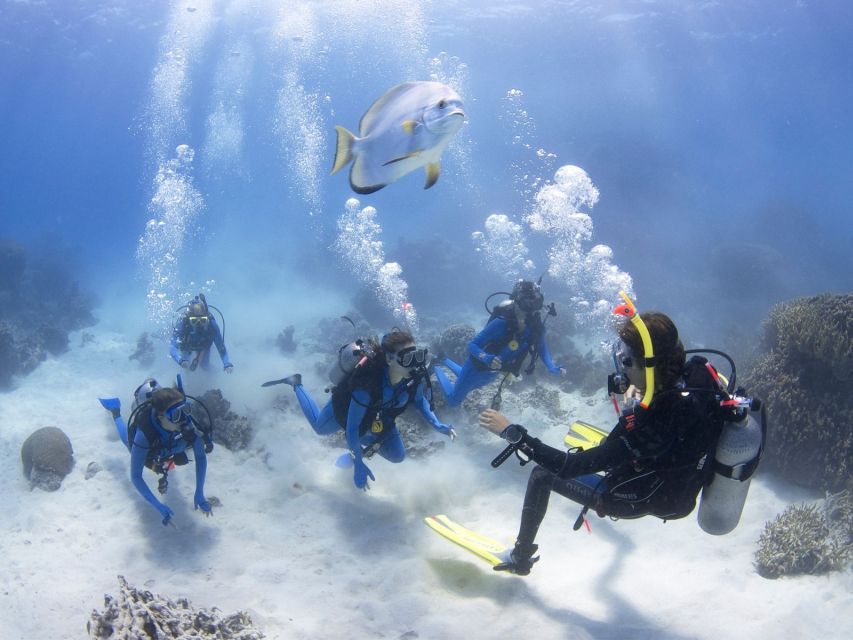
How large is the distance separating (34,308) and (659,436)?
23.7 m

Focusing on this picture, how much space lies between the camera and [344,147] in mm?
3084

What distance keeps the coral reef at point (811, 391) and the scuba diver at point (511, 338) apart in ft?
10.2

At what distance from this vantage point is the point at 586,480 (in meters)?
4.27

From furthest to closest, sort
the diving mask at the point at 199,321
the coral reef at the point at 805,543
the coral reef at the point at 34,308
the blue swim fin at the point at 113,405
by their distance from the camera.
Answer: the coral reef at the point at 34,308 < the diving mask at the point at 199,321 < the blue swim fin at the point at 113,405 < the coral reef at the point at 805,543

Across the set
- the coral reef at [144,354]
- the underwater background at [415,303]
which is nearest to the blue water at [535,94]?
the underwater background at [415,303]

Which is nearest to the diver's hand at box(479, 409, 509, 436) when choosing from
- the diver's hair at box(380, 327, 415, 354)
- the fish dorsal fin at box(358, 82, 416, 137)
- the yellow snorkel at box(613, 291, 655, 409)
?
the yellow snorkel at box(613, 291, 655, 409)

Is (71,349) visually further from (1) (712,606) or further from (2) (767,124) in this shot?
(2) (767,124)

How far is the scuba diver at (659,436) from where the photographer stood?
297 cm

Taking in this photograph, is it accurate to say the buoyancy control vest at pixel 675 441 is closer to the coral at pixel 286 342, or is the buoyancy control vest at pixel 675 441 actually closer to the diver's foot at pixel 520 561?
the diver's foot at pixel 520 561

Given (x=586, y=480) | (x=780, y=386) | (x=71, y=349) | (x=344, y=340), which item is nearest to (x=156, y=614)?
(x=586, y=480)

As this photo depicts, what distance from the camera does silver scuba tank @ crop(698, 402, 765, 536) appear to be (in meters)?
3.09

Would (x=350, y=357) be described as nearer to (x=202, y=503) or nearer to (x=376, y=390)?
(x=376, y=390)

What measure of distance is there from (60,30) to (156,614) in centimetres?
4225

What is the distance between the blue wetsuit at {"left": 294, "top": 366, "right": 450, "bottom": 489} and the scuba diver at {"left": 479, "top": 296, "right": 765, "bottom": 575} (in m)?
2.12
